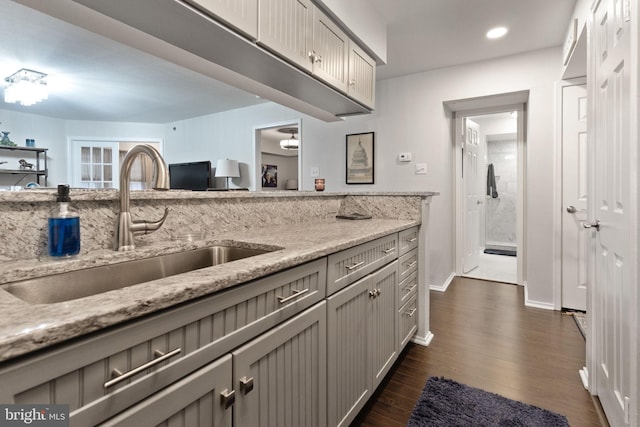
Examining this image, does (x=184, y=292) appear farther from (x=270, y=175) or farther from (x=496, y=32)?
(x=270, y=175)

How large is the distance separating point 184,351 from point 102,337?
181 millimetres

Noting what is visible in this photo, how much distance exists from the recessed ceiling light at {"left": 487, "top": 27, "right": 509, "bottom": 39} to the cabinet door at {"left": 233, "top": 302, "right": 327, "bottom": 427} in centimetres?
288

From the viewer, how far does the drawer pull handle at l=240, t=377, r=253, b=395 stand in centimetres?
82

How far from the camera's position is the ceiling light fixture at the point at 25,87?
143 inches

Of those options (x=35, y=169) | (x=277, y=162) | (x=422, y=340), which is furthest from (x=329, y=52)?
(x=277, y=162)

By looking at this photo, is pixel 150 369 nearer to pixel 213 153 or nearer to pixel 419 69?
pixel 419 69

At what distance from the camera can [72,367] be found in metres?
0.50

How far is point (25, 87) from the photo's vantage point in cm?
363

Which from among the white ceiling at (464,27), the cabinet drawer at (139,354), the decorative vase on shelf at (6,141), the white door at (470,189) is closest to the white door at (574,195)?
the white ceiling at (464,27)

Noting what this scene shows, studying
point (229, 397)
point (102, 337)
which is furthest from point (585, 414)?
point (102, 337)

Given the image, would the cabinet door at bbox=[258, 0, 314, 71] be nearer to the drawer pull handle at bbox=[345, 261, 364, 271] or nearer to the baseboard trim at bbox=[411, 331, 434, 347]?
the drawer pull handle at bbox=[345, 261, 364, 271]

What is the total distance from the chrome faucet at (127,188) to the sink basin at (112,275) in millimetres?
87

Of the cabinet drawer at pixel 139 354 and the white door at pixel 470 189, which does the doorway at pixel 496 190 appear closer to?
the white door at pixel 470 189

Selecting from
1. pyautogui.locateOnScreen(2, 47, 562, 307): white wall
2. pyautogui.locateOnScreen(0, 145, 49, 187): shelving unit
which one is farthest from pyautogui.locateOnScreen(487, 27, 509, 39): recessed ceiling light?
pyautogui.locateOnScreen(0, 145, 49, 187): shelving unit
